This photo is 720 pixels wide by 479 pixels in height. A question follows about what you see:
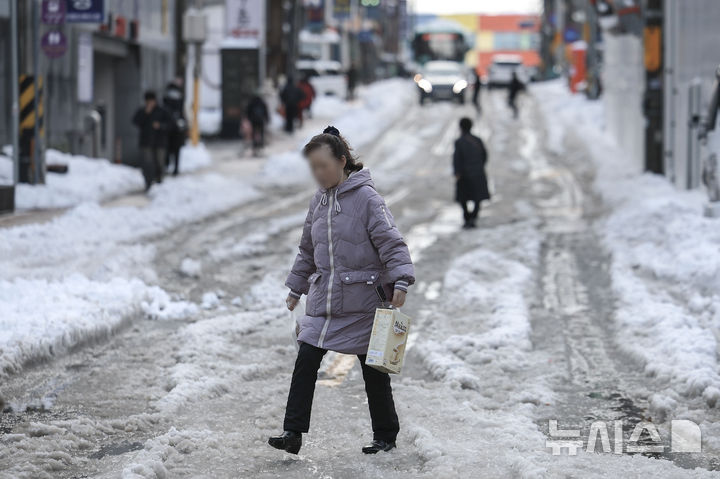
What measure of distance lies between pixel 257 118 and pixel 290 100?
6.33 m

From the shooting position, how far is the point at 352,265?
589 cm

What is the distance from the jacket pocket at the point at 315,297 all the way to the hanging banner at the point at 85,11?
14.8 meters

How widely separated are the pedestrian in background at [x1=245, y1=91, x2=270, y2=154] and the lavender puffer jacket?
2318cm

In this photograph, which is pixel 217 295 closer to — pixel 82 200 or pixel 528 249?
pixel 528 249

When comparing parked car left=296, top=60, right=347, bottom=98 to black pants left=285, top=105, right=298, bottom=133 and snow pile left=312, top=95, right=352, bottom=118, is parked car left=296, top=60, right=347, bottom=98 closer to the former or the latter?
snow pile left=312, top=95, right=352, bottom=118

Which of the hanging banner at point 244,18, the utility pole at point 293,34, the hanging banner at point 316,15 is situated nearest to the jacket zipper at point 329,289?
the hanging banner at point 244,18

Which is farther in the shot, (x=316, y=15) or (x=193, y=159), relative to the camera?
(x=316, y=15)

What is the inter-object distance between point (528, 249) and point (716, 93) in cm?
322

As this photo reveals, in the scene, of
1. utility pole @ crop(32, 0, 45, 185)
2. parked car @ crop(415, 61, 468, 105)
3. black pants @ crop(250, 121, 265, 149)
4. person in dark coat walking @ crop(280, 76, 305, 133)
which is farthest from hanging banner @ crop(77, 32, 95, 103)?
parked car @ crop(415, 61, 468, 105)

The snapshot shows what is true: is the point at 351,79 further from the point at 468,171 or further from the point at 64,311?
the point at 64,311

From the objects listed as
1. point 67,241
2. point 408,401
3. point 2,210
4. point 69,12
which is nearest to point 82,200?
point 2,210

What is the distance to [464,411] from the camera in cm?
699

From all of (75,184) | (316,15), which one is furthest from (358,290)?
(316,15)

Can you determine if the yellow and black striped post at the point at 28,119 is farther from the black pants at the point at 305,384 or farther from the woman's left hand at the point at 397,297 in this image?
the woman's left hand at the point at 397,297
